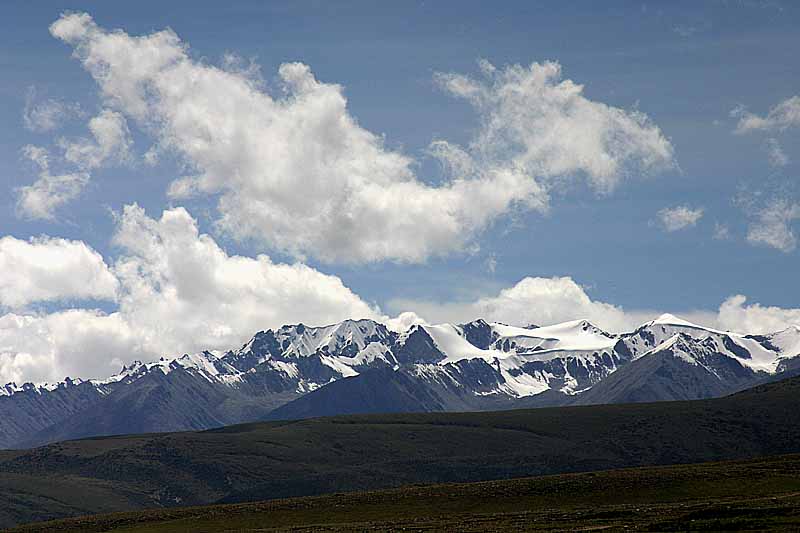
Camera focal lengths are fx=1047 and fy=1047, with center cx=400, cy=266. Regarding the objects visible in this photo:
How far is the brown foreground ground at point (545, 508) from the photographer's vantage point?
10431 cm

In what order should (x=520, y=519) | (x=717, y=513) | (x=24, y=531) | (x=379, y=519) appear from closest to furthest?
(x=717, y=513)
(x=520, y=519)
(x=379, y=519)
(x=24, y=531)

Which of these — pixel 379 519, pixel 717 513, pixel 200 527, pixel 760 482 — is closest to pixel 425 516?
pixel 379 519

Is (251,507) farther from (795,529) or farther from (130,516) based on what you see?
(795,529)

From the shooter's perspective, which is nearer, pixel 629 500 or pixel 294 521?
pixel 629 500

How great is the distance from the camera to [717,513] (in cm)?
10206

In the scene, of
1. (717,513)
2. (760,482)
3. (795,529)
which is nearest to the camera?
(795,529)

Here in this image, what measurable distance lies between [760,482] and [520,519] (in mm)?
37706

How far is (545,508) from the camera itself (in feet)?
478

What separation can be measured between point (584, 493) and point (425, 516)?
25.6 meters

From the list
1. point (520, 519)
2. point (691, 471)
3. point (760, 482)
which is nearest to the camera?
point (520, 519)

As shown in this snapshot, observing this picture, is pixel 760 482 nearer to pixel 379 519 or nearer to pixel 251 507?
pixel 379 519

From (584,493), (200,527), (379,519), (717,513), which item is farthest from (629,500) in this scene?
(200,527)

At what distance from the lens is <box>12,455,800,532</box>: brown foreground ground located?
10431cm

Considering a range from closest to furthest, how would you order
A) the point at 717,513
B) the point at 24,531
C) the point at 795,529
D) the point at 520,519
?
the point at 795,529
the point at 717,513
the point at 520,519
the point at 24,531
